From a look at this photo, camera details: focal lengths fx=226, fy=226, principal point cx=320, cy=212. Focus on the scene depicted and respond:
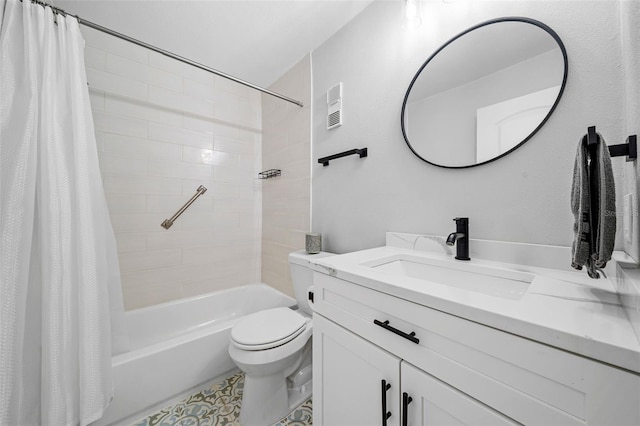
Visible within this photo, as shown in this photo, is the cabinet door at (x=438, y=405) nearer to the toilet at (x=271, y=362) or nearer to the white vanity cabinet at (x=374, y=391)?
the white vanity cabinet at (x=374, y=391)

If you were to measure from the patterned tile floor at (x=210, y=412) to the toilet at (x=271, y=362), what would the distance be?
59mm

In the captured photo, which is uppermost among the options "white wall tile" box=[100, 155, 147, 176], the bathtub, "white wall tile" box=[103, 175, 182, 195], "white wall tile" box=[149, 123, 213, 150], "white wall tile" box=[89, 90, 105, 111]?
"white wall tile" box=[89, 90, 105, 111]

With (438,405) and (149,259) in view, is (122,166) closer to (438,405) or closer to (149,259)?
(149,259)

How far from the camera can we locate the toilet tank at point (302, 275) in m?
1.37

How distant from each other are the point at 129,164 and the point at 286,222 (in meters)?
1.21

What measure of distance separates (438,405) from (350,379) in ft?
0.95

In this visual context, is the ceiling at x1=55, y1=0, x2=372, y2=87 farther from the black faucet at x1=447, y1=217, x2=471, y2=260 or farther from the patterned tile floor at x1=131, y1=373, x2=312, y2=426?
the patterned tile floor at x1=131, y1=373, x2=312, y2=426

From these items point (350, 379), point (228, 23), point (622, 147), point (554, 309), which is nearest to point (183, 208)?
point (228, 23)

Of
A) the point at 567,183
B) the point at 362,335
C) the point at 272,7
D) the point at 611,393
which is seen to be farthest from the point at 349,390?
the point at 272,7

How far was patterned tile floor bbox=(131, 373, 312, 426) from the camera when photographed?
1.17 meters

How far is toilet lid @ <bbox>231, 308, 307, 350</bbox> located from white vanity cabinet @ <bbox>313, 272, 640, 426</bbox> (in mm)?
337

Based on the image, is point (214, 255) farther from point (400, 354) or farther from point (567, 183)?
point (567, 183)

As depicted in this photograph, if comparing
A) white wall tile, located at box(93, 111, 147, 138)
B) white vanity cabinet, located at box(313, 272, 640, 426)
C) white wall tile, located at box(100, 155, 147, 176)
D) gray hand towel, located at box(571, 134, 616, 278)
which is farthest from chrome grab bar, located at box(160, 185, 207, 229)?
gray hand towel, located at box(571, 134, 616, 278)

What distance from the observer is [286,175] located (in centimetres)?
194
